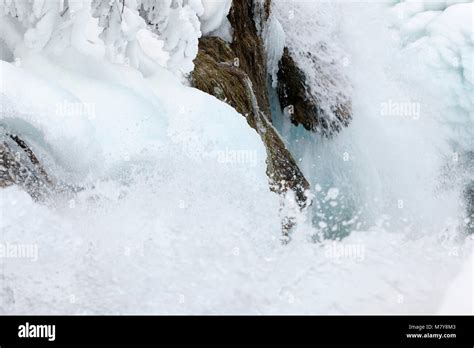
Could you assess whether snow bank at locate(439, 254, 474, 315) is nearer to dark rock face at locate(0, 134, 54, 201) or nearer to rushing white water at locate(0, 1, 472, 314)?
rushing white water at locate(0, 1, 472, 314)

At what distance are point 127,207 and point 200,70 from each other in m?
2.75

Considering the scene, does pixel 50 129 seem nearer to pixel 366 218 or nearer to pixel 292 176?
pixel 292 176

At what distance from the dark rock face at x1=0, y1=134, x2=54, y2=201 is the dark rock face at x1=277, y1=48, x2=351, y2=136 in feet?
19.3

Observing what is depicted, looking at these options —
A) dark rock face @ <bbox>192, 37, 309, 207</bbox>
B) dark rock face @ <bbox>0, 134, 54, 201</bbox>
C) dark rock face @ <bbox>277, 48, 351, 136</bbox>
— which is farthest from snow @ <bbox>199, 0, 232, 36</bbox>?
dark rock face @ <bbox>0, 134, 54, 201</bbox>

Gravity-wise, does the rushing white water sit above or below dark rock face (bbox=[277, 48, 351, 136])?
above

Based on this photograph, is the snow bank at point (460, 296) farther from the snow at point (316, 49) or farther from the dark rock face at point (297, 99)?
the snow at point (316, 49)

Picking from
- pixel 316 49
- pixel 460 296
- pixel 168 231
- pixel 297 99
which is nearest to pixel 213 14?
pixel 297 99

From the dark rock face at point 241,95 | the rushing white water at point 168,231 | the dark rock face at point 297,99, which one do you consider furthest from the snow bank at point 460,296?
the dark rock face at point 297,99

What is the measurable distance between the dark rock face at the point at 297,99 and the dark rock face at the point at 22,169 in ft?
19.3

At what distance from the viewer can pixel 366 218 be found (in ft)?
29.6

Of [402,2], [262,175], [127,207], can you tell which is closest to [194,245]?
[127,207]

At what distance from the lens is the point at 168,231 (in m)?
5.00

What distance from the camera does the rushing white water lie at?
4629 millimetres
